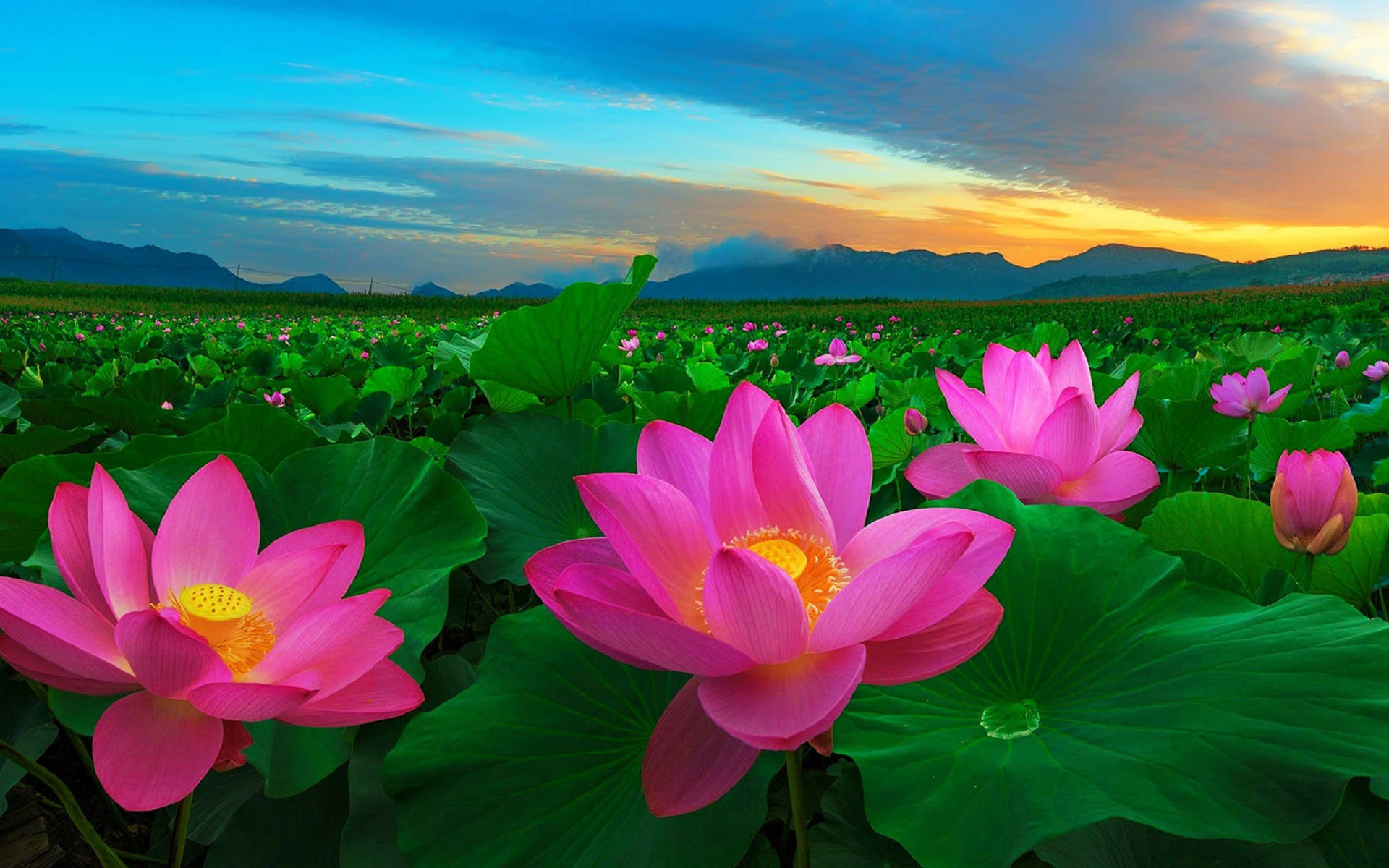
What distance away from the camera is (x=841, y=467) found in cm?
60

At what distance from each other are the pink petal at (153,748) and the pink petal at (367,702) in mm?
50

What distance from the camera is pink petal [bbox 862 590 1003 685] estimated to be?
1.54 feet

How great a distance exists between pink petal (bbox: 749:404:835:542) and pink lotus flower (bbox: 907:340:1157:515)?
0.29 m

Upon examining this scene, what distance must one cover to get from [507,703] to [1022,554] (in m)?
0.42

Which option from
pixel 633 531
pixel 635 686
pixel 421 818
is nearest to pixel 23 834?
pixel 421 818

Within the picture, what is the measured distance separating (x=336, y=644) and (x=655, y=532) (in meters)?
0.21

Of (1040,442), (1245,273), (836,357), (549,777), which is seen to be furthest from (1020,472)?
(1245,273)

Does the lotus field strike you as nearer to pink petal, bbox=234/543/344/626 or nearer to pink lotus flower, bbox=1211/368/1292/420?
pink petal, bbox=234/543/344/626

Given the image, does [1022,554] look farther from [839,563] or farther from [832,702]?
Answer: [832,702]

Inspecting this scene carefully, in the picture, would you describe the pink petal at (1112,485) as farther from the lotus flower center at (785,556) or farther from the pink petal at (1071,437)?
the lotus flower center at (785,556)

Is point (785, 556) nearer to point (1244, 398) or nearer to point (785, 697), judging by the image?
point (785, 697)

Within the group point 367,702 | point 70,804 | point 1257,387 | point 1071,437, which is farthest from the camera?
point 1257,387

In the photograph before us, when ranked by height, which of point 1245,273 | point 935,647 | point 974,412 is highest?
point 1245,273

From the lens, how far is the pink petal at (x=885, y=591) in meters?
0.42
